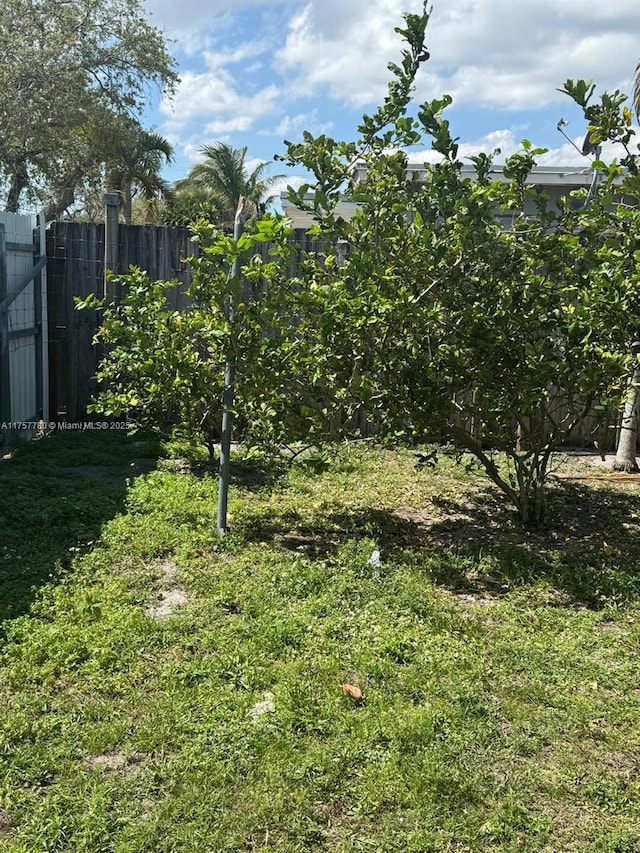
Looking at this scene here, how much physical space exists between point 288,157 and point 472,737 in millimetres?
3309

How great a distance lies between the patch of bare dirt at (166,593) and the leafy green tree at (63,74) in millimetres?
19855

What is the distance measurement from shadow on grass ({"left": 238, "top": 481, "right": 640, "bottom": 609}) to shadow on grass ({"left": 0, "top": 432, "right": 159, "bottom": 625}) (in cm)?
116

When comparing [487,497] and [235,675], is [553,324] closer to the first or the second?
[487,497]

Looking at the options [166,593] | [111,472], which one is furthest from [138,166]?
[166,593]

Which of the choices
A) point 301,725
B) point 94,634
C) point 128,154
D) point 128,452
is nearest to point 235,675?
point 301,725

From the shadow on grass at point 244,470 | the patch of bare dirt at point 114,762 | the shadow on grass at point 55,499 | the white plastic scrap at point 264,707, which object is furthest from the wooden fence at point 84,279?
the patch of bare dirt at point 114,762

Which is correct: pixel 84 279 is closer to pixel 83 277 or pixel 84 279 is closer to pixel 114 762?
pixel 83 277

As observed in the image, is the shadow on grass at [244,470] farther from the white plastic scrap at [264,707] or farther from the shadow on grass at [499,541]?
the white plastic scrap at [264,707]

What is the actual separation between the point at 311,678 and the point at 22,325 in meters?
5.50

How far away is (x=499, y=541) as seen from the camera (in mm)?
5227

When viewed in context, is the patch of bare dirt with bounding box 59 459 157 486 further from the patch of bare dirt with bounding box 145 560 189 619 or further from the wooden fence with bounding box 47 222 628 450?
the patch of bare dirt with bounding box 145 560 189 619

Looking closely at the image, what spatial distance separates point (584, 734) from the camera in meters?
2.96

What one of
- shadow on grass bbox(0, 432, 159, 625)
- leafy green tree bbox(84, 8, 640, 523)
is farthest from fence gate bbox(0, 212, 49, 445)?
leafy green tree bbox(84, 8, 640, 523)

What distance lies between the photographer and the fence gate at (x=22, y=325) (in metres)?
6.84
